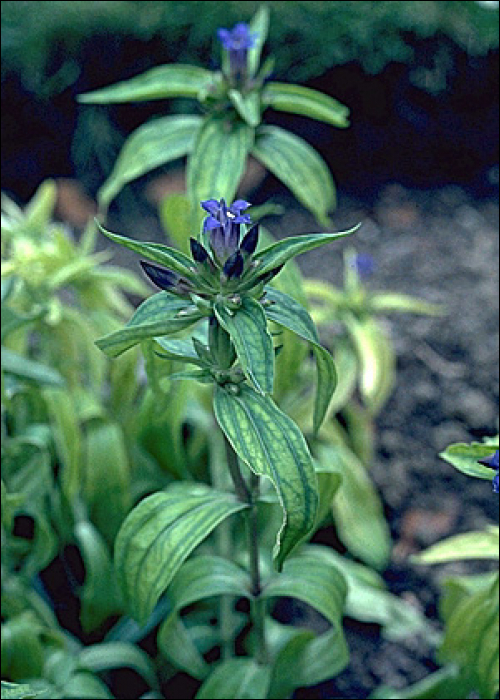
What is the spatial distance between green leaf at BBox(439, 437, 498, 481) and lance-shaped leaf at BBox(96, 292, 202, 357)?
1.26 feet

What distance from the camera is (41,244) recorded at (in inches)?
68.6

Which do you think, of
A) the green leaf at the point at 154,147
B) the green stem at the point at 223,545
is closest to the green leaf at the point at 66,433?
the green stem at the point at 223,545

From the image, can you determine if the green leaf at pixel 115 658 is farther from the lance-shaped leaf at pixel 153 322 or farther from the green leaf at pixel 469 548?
the lance-shaped leaf at pixel 153 322

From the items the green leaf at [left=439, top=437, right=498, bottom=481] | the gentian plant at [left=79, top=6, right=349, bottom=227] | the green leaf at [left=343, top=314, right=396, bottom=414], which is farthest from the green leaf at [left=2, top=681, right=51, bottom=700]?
the green leaf at [left=343, top=314, right=396, bottom=414]

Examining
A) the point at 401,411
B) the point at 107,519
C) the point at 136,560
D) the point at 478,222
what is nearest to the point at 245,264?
the point at 136,560

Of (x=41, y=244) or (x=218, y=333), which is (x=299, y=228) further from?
(x=218, y=333)

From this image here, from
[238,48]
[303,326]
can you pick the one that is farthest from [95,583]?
[238,48]

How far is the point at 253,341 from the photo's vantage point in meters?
1.07

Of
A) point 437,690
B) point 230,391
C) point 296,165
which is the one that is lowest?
point 437,690

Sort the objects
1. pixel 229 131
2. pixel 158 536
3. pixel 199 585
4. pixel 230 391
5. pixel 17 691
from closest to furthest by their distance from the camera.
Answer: pixel 17 691, pixel 230 391, pixel 158 536, pixel 199 585, pixel 229 131

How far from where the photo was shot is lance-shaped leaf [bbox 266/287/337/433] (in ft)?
3.66

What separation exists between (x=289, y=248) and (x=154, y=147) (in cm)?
58

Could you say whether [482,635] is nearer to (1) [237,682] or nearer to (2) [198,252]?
(1) [237,682]

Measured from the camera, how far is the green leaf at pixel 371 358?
77.4 inches
